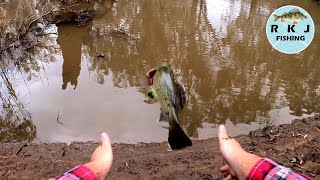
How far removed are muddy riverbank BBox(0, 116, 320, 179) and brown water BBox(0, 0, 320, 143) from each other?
0.47 m

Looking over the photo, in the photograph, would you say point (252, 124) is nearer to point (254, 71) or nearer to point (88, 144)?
point (254, 71)

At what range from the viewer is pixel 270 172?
1.73 metres

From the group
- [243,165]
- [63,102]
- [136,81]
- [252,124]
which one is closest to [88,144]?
[63,102]

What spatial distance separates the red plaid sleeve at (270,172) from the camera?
165cm

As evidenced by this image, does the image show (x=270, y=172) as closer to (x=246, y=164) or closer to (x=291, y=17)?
(x=246, y=164)

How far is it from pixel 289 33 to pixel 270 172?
685 centimetres

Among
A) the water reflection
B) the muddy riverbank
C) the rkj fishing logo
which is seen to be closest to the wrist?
the muddy riverbank

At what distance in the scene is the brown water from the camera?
592 cm

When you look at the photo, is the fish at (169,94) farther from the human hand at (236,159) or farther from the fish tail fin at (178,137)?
the human hand at (236,159)

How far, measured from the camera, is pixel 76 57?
809 centimetres

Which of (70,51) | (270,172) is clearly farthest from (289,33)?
(270,172)

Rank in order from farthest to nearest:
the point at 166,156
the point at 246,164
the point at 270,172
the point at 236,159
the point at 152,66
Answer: the point at 152,66 < the point at 166,156 < the point at 236,159 < the point at 246,164 < the point at 270,172

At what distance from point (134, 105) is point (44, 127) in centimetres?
154

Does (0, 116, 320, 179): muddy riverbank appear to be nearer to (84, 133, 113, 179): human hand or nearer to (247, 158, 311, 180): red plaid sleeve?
(84, 133, 113, 179): human hand
